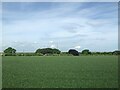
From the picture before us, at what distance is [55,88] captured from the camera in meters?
11.3

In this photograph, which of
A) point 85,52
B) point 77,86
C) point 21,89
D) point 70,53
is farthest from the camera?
point 85,52

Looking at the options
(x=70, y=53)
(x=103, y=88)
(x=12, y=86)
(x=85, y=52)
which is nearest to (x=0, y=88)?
(x=12, y=86)

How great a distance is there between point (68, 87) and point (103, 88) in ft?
4.85

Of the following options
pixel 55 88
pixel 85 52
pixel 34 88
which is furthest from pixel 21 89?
pixel 85 52

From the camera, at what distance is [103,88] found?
1150 centimetres

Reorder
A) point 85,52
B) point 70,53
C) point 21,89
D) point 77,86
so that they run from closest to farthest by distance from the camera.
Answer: point 21,89, point 77,86, point 70,53, point 85,52

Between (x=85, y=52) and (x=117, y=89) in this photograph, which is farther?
(x=85, y=52)

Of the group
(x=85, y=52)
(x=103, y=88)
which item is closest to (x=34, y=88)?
(x=103, y=88)

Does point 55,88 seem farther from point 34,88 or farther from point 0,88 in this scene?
point 0,88

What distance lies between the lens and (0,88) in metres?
11.3

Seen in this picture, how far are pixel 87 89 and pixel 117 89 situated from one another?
1.26m

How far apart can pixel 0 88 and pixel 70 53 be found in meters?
90.2

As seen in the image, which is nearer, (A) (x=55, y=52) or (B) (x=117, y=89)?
(B) (x=117, y=89)

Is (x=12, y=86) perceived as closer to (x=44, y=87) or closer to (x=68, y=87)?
(x=44, y=87)
